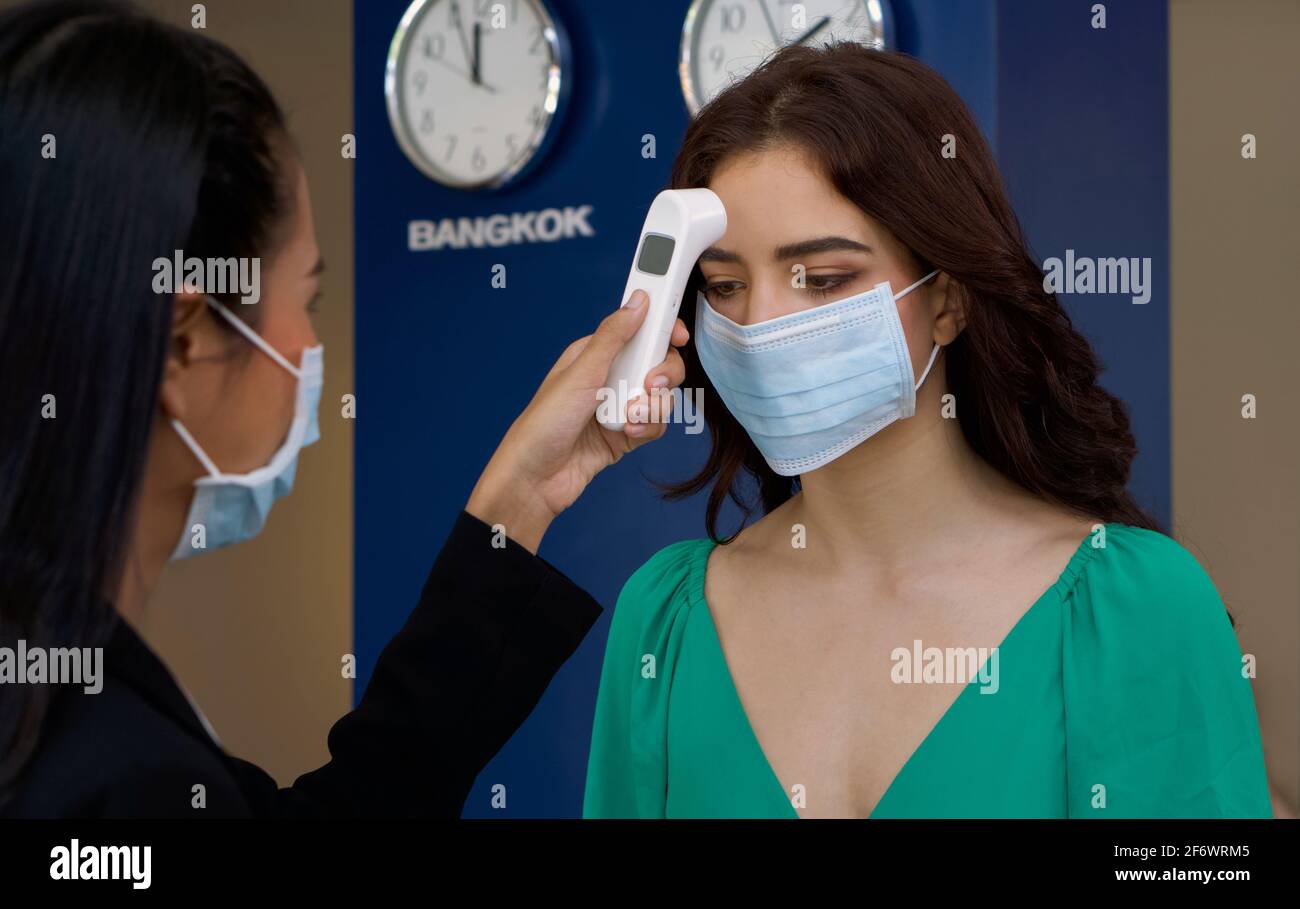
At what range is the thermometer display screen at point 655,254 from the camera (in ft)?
4.96

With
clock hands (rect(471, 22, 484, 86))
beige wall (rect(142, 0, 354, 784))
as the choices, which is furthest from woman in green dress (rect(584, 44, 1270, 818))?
beige wall (rect(142, 0, 354, 784))

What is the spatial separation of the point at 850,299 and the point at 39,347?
0.96 metres

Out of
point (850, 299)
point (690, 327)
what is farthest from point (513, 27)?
point (850, 299)

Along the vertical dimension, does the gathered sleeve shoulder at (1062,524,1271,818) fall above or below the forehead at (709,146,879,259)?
below

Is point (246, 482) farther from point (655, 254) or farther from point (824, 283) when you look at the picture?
point (824, 283)

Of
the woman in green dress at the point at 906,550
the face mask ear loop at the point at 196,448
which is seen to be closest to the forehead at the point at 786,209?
the woman in green dress at the point at 906,550

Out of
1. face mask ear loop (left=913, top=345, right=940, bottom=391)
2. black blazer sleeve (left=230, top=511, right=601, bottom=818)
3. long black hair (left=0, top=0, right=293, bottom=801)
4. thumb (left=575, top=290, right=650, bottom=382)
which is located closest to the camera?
long black hair (left=0, top=0, right=293, bottom=801)

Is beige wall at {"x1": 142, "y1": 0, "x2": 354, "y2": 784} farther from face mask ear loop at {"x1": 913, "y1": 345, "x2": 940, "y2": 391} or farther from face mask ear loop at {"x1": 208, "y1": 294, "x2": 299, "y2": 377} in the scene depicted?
face mask ear loop at {"x1": 208, "y1": 294, "x2": 299, "y2": 377}

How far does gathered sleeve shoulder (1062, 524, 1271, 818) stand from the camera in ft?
4.83

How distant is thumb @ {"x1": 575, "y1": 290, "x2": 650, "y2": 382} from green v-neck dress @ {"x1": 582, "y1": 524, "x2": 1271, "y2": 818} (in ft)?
1.58

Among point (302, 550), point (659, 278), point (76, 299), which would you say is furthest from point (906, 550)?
point (302, 550)

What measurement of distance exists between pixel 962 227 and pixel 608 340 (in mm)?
464

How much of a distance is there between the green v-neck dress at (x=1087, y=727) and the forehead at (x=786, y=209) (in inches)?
19.0

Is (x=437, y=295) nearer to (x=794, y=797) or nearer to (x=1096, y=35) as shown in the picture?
(x=1096, y=35)
